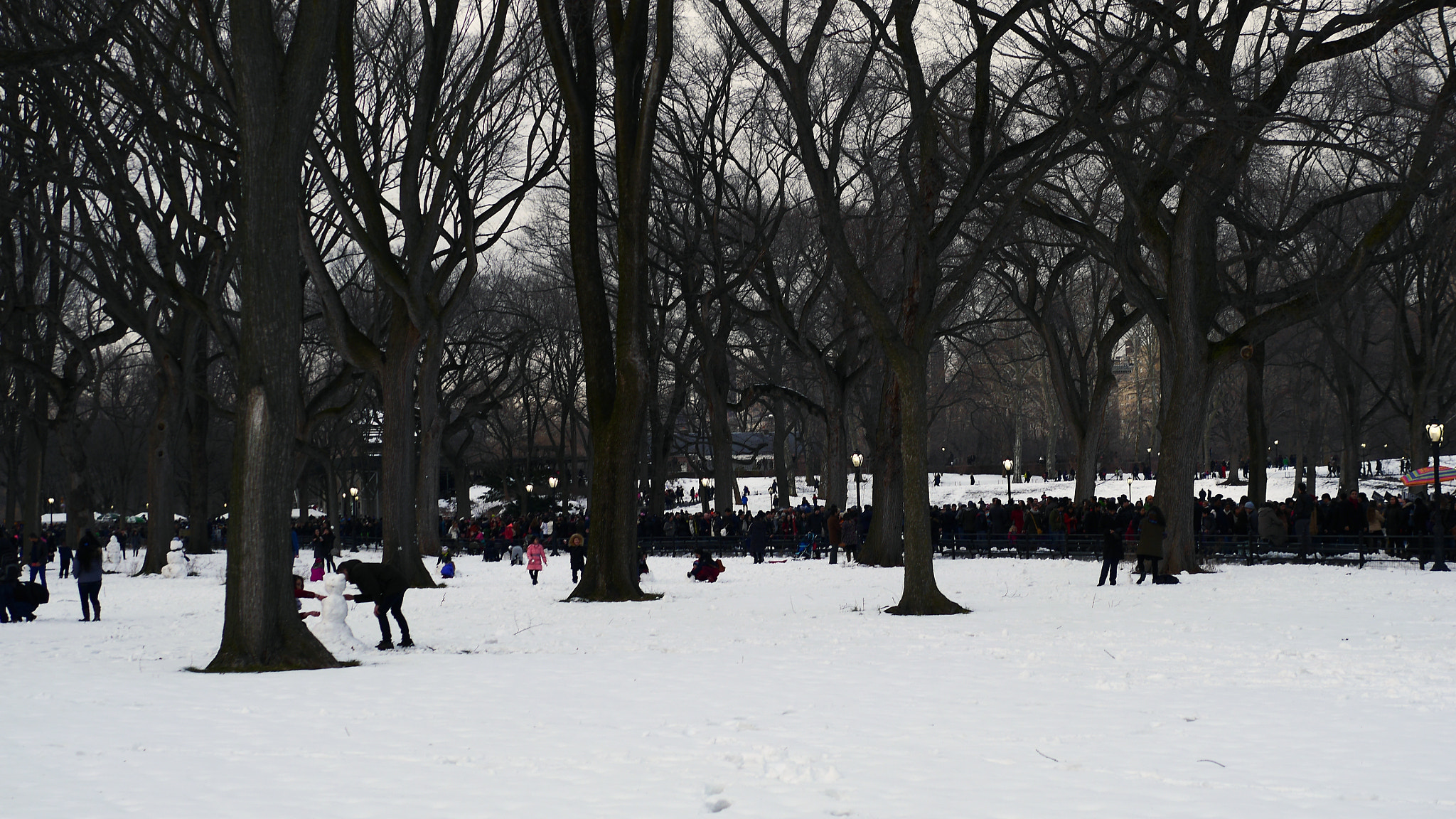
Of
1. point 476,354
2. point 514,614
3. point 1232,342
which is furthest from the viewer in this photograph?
point 476,354

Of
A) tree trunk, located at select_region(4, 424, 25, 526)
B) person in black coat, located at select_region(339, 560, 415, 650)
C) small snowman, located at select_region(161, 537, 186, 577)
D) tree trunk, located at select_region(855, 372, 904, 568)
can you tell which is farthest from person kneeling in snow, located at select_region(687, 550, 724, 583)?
tree trunk, located at select_region(4, 424, 25, 526)

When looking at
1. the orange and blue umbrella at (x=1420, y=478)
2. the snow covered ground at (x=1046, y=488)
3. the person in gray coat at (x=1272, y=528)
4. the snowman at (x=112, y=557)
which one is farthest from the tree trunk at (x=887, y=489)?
the snow covered ground at (x=1046, y=488)

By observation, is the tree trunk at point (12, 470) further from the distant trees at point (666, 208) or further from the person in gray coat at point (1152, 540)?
the person in gray coat at point (1152, 540)

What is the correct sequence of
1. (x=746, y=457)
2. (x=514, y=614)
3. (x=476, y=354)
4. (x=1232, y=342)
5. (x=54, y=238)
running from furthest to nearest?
1. (x=746, y=457)
2. (x=476, y=354)
3. (x=54, y=238)
4. (x=1232, y=342)
5. (x=514, y=614)

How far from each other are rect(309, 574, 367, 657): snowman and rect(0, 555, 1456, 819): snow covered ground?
45cm

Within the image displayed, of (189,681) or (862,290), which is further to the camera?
(862,290)

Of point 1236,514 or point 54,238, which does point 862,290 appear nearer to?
point 1236,514

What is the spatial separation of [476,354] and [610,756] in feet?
142

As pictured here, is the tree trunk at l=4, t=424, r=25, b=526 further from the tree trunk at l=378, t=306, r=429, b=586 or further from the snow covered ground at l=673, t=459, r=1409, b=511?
the snow covered ground at l=673, t=459, r=1409, b=511

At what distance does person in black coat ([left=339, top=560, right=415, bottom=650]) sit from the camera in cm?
1389

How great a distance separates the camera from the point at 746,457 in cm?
10312

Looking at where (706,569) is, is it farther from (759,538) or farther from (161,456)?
(161,456)

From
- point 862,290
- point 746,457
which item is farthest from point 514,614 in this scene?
point 746,457

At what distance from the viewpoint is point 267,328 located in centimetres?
1241
